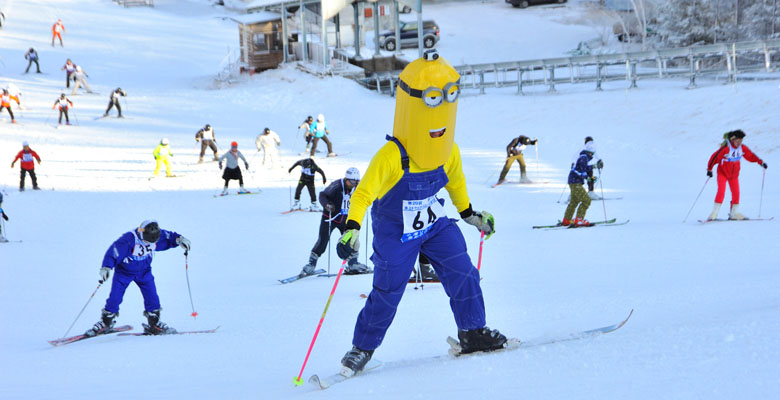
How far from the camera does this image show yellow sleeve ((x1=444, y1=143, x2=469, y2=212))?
5016 mm

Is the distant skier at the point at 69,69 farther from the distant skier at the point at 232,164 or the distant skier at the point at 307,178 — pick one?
the distant skier at the point at 307,178

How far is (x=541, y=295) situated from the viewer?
7426mm

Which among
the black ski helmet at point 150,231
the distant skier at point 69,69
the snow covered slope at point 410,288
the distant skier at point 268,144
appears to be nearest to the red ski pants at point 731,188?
the snow covered slope at point 410,288

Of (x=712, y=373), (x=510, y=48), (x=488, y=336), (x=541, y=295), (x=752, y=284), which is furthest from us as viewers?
(x=510, y=48)

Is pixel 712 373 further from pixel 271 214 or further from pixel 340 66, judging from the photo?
pixel 340 66

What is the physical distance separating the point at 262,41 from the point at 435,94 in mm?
32186

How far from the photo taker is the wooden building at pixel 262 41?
115 feet

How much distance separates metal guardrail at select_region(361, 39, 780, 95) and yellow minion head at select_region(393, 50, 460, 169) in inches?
758

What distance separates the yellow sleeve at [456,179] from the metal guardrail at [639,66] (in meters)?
18.9

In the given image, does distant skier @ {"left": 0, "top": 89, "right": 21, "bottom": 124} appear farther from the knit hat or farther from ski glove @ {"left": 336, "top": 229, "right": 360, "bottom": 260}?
ski glove @ {"left": 336, "top": 229, "right": 360, "bottom": 260}

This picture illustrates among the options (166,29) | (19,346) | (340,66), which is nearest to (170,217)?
(19,346)

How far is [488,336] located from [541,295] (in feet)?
8.78

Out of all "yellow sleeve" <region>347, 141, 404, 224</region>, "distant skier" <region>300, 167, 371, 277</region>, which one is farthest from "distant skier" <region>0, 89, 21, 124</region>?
"yellow sleeve" <region>347, 141, 404, 224</region>

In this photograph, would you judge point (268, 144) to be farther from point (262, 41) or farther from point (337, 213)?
point (262, 41)
